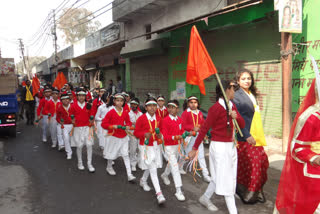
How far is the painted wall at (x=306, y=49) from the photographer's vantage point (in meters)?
6.84

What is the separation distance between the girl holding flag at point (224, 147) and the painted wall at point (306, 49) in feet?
15.1

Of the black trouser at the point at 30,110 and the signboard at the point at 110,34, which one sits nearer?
the black trouser at the point at 30,110

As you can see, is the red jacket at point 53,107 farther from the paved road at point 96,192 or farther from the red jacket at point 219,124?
the red jacket at point 219,124

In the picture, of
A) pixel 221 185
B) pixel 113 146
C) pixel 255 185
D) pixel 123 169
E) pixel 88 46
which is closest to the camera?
pixel 221 185

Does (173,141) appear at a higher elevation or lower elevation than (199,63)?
lower

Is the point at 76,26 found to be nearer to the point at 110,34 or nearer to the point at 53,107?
the point at 110,34

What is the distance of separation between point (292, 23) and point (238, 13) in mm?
2304

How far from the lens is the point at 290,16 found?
6.27 m

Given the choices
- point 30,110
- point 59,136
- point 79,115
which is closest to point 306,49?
point 79,115

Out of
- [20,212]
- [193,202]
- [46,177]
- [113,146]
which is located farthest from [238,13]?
[20,212]

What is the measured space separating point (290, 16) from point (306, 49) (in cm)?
132

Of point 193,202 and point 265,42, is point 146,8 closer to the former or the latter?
point 265,42

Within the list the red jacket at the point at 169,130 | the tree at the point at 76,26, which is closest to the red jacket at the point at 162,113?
the red jacket at the point at 169,130

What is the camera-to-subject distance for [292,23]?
6.24 metres
